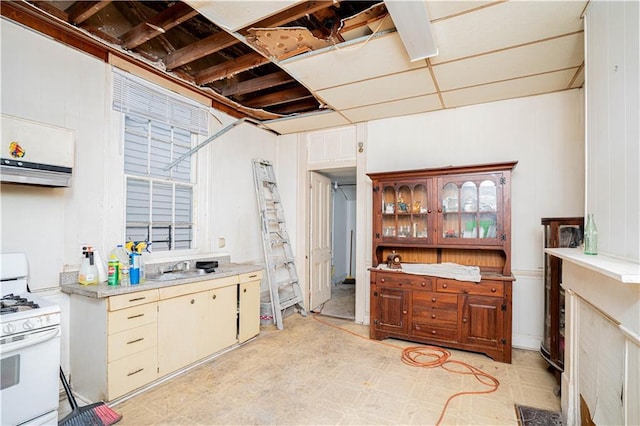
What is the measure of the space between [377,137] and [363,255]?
1.63 m

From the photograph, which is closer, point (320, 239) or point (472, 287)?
point (472, 287)

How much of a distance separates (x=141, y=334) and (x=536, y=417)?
3029 mm

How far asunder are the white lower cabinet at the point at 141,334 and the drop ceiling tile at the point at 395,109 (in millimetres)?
2605

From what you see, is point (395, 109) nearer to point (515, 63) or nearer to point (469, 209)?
point (515, 63)

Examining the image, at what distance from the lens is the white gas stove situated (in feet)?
5.41

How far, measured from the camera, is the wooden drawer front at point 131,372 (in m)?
2.25

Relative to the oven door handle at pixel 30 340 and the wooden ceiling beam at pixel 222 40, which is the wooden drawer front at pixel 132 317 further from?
the wooden ceiling beam at pixel 222 40

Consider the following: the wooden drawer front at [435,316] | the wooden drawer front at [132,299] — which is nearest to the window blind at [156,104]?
the wooden drawer front at [132,299]

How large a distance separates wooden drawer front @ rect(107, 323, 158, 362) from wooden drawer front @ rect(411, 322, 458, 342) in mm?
2590

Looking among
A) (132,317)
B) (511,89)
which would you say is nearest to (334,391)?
(132,317)

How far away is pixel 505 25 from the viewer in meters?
2.16

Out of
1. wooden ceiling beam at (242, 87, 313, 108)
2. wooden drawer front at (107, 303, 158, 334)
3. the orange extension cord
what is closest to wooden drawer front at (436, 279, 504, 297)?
the orange extension cord

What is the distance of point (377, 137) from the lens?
4.15 meters

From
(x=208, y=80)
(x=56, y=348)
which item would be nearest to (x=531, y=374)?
(x=56, y=348)
